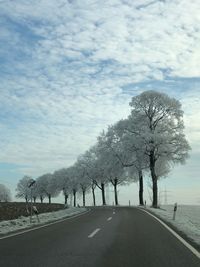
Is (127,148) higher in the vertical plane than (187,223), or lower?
higher

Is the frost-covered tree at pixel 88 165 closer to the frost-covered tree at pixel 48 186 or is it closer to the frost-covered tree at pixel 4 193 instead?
the frost-covered tree at pixel 48 186

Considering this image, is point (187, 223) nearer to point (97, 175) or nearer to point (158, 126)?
point (158, 126)

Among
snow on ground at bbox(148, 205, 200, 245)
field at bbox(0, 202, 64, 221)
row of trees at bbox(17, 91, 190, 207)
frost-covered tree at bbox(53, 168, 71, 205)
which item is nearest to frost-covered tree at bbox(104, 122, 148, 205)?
row of trees at bbox(17, 91, 190, 207)

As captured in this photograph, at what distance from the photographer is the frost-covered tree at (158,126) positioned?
47500 millimetres

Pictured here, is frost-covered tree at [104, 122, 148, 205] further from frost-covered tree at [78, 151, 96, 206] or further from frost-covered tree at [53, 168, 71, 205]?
frost-covered tree at [53, 168, 71, 205]

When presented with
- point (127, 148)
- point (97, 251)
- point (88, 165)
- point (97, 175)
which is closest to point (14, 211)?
point (127, 148)

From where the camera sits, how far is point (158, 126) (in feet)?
159

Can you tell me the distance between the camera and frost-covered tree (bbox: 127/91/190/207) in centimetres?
4750

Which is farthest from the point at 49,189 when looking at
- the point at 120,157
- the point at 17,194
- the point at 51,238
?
the point at 51,238

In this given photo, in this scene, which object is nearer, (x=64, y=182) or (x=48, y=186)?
(x=64, y=182)

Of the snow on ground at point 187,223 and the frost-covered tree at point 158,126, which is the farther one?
the frost-covered tree at point 158,126

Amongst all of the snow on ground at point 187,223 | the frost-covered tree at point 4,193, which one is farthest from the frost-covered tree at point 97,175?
the frost-covered tree at point 4,193

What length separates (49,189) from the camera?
397 feet

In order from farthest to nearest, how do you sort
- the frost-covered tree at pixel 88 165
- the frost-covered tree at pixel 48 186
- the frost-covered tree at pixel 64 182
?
the frost-covered tree at pixel 48 186, the frost-covered tree at pixel 64 182, the frost-covered tree at pixel 88 165
